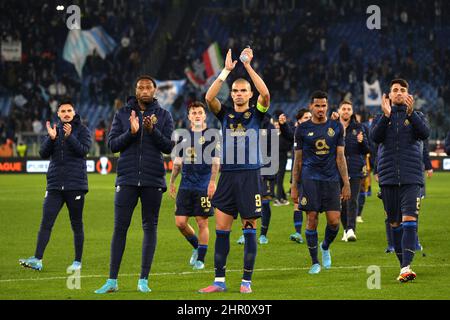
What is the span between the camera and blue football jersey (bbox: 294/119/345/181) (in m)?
13.5

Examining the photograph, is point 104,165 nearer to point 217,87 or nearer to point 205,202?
point 205,202

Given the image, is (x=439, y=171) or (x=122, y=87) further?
(x=122, y=87)

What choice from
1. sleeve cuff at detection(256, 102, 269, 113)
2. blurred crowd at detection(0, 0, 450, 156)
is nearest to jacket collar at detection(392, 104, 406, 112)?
sleeve cuff at detection(256, 102, 269, 113)

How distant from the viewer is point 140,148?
36.4ft

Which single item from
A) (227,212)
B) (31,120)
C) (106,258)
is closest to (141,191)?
(227,212)

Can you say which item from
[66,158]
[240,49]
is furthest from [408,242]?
[240,49]

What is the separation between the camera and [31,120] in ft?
145

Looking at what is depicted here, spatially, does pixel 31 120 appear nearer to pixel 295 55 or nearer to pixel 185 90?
pixel 185 90

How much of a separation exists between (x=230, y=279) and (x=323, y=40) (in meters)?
37.2

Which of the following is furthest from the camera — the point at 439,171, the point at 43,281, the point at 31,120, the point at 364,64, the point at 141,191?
the point at 364,64

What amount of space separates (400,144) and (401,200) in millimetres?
670

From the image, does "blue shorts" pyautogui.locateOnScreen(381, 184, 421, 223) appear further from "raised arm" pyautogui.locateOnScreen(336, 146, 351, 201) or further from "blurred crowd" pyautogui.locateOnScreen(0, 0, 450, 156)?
"blurred crowd" pyautogui.locateOnScreen(0, 0, 450, 156)

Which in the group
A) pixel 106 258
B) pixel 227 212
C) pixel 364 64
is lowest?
pixel 106 258

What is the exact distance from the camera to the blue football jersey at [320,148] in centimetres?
1347
